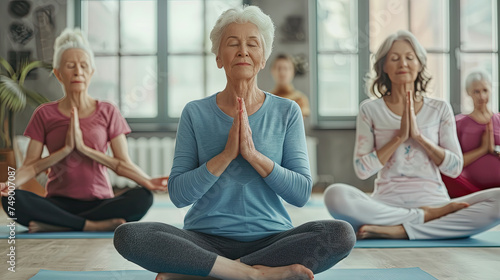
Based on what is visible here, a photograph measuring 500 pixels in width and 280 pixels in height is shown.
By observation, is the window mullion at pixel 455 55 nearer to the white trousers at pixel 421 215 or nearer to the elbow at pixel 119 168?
the white trousers at pixel 421 215

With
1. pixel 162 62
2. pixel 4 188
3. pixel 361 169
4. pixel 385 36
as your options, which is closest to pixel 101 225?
pixel 4 188

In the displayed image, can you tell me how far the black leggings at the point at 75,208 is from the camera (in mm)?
2787

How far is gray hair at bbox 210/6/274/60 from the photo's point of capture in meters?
1.64

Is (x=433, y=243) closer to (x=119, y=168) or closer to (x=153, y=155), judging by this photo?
(x=119, y=168)

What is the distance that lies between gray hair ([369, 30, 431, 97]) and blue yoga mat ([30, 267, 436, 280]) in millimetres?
1107

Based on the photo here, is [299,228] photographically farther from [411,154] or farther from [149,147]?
[149,147]

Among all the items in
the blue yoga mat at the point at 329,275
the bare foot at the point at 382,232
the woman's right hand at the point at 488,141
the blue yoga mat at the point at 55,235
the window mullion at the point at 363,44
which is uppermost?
the window mullion at the point at 363,44

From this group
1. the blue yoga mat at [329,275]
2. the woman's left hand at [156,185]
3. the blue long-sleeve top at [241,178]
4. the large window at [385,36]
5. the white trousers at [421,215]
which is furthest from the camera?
the large window at [385,36]

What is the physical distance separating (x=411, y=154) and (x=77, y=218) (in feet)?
5.19

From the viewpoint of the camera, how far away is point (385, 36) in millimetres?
5672

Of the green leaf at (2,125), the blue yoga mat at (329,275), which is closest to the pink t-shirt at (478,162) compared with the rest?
the blue yoga mat at (329,275)

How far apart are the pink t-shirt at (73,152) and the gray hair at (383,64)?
1.27 m

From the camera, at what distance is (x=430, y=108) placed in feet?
8.75

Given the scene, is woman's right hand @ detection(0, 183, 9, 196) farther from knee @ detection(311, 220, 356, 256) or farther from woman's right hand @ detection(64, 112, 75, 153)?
knee @ detection(311, 220, 356, 256)
